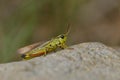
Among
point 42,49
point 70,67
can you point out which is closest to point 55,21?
point 42,49

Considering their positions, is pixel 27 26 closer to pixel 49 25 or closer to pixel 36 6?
pixel 36 6

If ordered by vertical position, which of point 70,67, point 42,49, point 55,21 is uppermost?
point 55,21

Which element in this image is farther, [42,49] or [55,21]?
[55,21]

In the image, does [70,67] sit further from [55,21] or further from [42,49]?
[55,21]

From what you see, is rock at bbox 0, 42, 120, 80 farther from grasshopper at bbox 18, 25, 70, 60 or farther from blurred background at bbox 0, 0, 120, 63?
blurred background at bbox 0, 0, 120, 63

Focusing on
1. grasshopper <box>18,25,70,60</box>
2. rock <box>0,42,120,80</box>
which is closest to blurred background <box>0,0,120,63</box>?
grasshopper <box>18,25,70,60</box>

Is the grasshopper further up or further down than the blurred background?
further down
